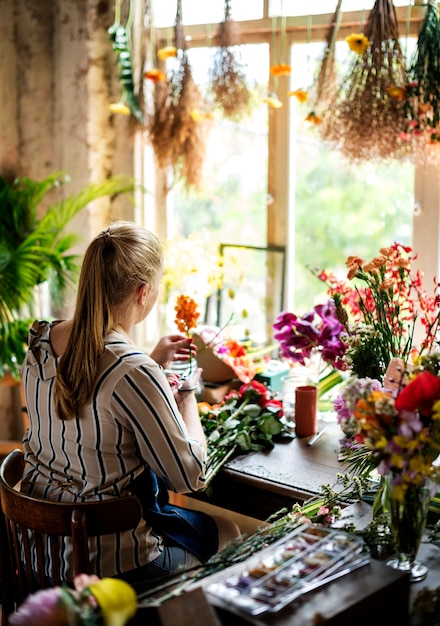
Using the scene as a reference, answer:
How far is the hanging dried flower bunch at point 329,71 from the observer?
2953 mm

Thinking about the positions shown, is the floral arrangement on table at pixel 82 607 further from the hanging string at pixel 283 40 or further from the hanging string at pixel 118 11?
the hanging string at pixel 118 11

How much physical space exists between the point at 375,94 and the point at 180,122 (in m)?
0.90

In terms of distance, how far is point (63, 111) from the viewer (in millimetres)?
3699

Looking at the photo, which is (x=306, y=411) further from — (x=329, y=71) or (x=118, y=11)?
(x=118, y=11)

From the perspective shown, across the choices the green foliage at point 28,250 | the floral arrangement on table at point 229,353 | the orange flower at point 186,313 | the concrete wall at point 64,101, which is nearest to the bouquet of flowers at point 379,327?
the orange flower at point 186,313

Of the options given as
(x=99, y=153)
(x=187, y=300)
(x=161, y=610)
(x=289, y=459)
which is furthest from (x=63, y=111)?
(x=161, y=610)

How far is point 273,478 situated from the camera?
225 centimetres

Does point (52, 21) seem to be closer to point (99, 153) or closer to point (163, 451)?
point (99, 153)

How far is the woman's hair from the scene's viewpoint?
196 cm

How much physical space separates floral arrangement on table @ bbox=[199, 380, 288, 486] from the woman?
0.96ft

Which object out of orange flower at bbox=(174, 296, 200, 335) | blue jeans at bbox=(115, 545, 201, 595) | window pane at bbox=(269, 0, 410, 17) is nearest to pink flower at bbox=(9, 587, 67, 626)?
blue jeans at bbox=(115, 545, 201, 595)

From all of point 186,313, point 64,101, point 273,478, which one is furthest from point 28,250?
point 273,478

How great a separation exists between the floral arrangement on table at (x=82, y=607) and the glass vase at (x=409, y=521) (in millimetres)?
535

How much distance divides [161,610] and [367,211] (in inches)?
87.6
